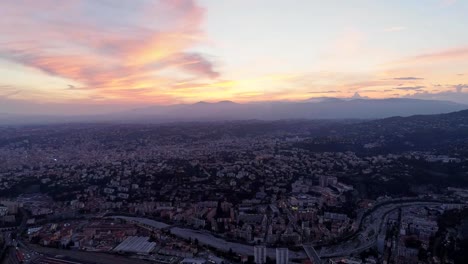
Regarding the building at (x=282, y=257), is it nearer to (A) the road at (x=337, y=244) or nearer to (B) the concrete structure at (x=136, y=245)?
(A) the road at (x=337, y=244)

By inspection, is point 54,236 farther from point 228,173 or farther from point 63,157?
point 63,157

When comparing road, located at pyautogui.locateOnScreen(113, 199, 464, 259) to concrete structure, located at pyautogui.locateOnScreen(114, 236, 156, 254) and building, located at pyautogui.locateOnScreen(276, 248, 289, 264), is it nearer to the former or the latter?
building, located at pyautogui.locateOnScreen(276, 248, 289, 264)

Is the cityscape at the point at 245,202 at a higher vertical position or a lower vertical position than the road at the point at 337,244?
higher

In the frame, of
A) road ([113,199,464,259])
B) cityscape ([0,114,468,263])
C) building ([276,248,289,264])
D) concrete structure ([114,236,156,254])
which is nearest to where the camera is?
building ([276,248,289,264])

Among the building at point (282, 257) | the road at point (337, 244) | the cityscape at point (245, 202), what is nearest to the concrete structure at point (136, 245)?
the cityscape at point (245, 202)

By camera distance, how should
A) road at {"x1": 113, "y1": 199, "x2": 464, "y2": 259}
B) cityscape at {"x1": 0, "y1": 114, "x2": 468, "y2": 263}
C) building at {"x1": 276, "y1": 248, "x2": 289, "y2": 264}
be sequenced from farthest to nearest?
cityscape at {"x1": 0, "y1": 114, "x2": 468, "y2": 263} < road at {"x1": 113, "y1": 199, "x2": 464, "y2": 259} < building at {"x1": 276, "y1": 248, "x2": 289, "y2": 264}

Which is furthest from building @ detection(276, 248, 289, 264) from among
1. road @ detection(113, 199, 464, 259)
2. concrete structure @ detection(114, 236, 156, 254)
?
concrete structure @ detection(114, 236, 156, 254)

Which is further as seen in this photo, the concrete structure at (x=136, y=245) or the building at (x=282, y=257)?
the concrete structure at (x=136, y=245)

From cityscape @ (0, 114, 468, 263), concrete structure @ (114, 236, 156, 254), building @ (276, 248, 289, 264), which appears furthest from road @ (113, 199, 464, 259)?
concrete structure @ (114, 236, 156, 254)

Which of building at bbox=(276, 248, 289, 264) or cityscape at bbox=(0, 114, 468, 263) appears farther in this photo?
cityscape at bbox=(0, 114, 468, 263)

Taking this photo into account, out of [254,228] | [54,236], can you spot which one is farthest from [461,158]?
[54,236]

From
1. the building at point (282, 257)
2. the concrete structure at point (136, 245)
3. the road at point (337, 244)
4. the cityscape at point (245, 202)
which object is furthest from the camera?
the cityscape at point (245, 202)

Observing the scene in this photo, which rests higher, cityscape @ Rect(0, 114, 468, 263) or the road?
cityscape @ Rect(0, 114, 468, 263)
